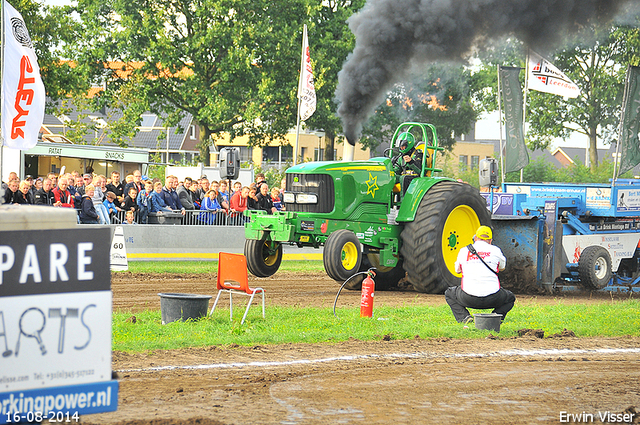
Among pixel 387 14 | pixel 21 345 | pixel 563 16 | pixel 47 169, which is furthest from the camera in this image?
pixel 47 169

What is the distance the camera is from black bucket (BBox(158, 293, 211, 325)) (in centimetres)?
912

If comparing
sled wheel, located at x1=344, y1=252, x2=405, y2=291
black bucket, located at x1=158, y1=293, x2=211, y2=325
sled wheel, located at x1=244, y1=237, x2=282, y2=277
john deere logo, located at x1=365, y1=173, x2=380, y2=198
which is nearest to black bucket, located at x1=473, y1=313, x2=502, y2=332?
black bucket, located at x1=158, y1=293, x2=211, y2=325

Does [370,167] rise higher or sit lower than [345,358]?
higher

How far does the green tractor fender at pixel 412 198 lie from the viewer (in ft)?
40.9

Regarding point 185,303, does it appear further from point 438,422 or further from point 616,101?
point 616,101

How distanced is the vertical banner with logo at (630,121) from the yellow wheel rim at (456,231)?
15.9 ft

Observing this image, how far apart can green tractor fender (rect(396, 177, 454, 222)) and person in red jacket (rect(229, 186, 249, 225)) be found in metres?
6.34

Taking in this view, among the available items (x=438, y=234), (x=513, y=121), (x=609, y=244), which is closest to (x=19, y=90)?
(x=438, y=234)

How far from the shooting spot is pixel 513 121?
903 inches

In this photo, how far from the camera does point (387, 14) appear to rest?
47.8 ft

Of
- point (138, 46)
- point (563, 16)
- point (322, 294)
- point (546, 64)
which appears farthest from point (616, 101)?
point (322, 294)

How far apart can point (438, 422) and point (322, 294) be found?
748 cm

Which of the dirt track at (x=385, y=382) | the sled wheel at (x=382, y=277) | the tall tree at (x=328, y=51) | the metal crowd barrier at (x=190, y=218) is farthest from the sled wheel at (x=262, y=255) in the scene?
the tall tree at (x=328, y=51)

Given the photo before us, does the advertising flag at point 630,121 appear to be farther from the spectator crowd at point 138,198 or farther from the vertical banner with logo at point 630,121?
the spectator crowd at point 138,198
